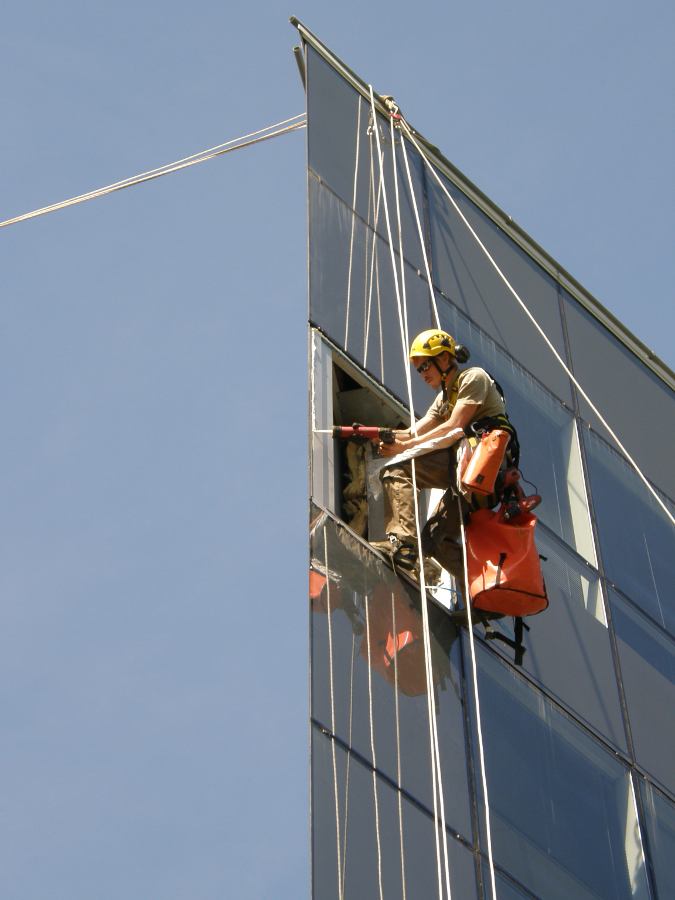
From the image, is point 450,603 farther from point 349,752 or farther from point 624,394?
point 624,394

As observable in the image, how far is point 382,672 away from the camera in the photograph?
1009 cm

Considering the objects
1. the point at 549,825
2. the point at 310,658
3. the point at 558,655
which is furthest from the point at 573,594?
Answer: the point at 310,658

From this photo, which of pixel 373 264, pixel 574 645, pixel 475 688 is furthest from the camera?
pixel 373 264

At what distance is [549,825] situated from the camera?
11047 mm

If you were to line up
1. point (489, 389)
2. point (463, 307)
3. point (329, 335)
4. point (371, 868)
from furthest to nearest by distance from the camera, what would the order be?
point (463, 307) → point (329, 335) → point (489, 389) → point (371, 868)

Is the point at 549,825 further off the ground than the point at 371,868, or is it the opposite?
the point at 549,825

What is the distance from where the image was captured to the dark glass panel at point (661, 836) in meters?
11.9

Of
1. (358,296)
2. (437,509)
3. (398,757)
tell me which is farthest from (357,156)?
(398,757)

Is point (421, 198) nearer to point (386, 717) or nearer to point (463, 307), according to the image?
point (463, 307)

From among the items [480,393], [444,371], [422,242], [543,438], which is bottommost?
[480,393]

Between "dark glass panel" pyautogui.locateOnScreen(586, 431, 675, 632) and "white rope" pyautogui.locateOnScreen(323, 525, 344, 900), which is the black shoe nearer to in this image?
"white rope" pyautogui.locateOnScreen(323, 525, 344, 900)

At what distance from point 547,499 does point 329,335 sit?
2.81 m

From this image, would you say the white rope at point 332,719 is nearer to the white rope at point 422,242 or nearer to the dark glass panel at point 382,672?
the dark glass panel at point 382,672

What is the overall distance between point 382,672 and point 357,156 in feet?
16.0
